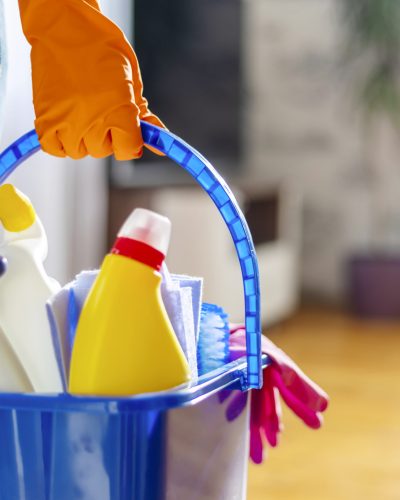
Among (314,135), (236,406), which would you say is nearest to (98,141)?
(236,406)

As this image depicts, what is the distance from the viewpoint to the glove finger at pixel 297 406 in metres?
0.88

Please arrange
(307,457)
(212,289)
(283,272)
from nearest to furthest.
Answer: (307,457) < (212,289) < (283,272)

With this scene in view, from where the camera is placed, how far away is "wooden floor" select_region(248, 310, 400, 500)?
185cm

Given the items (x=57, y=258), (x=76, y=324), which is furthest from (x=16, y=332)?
A: (x=57, y=258)

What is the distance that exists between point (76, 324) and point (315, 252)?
3.63 meters

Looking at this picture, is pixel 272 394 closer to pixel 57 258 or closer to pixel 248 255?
pixel 248 255

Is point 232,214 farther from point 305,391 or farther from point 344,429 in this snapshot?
point 344,429

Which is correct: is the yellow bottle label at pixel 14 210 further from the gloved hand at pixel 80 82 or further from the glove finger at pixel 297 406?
the glove finger at pixel 297 406

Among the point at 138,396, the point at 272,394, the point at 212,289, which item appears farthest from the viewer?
the point at 212,289

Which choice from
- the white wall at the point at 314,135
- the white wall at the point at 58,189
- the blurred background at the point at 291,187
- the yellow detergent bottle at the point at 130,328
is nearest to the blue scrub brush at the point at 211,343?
the yellow detergent bottle at the point at 130,328

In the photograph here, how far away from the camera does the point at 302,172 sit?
4266 millimetres

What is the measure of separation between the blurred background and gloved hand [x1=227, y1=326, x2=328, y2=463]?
2.73 feet

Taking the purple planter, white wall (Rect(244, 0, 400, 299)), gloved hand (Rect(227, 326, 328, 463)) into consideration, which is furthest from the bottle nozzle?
white wall (Rect(244, 0, 400, 299))

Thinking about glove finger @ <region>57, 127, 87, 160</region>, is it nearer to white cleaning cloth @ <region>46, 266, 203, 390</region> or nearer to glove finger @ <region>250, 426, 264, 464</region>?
white cleaning cloth @ <region>46, 266, 203, 390</region>
